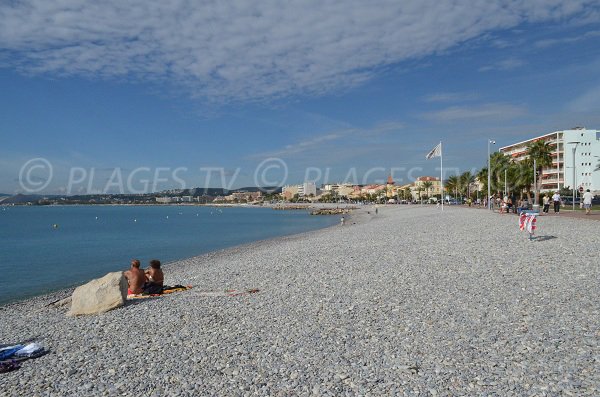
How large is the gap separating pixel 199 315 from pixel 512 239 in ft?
40.7

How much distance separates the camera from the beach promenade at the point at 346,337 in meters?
4.94

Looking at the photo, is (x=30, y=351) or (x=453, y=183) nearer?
(x=30, y=351)

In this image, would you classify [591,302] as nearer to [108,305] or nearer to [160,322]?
[160,322]

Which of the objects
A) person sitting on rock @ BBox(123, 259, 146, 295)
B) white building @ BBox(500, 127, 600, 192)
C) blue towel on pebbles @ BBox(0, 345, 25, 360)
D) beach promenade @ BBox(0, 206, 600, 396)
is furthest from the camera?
white building @ BBox(500, 127, 600, 192)

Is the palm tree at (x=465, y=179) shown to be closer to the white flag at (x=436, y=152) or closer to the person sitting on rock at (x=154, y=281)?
the white flag at (x=436, y=152)

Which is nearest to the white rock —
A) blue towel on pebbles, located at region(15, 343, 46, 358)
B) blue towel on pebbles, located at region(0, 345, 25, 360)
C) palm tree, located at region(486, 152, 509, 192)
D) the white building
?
blue towel on pebbles, located at region(0, 345, 25, 360)

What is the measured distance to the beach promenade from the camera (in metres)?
4.94

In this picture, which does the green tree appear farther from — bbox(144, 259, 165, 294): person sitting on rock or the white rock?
the white rock

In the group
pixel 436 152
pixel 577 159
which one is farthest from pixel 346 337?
pixel 577 159

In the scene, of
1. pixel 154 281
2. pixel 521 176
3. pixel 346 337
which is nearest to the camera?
pixel 346 337

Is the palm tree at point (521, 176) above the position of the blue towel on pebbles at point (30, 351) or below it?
above

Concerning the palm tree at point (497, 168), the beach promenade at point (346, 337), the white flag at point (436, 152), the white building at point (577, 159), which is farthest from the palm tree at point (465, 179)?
the beach promenade at point (346, 337)

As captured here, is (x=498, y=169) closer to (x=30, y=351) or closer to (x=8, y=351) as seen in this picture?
(x=30, y=351)

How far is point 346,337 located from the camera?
6.43 m
